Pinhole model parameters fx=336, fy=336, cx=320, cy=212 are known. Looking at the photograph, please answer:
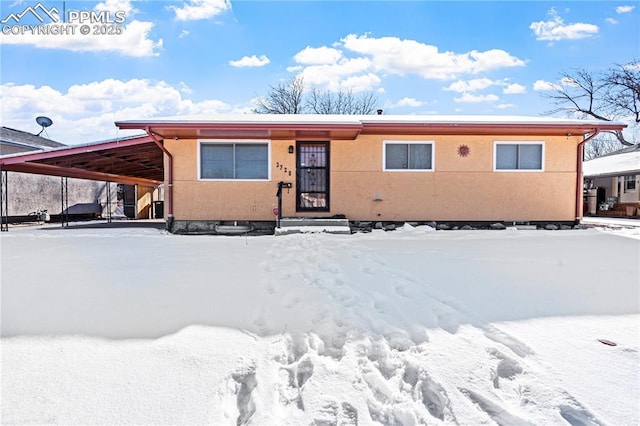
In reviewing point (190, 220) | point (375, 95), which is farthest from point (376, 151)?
point (375, 95)

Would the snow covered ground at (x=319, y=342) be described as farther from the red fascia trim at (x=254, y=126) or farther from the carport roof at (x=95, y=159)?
the carport roof at (x=95, y=159)

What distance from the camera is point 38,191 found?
13.9 m

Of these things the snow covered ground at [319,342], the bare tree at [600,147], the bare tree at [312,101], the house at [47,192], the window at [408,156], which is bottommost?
the snow covered ground at [319,342]

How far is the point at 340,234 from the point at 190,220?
12.4 feet

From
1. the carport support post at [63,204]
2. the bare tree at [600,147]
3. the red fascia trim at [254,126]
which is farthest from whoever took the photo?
the bare tree at [600,147]

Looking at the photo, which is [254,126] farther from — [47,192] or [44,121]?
[44,121]

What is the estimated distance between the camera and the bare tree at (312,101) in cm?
2769

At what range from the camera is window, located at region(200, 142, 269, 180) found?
8359 mm

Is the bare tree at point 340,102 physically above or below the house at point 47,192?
above

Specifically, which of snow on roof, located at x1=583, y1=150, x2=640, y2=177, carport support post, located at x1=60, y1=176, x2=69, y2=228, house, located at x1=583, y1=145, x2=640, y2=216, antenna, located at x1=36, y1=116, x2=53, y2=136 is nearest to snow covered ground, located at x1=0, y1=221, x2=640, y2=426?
carport support post, located at x1=60, y1=176, x2=69, y2=228

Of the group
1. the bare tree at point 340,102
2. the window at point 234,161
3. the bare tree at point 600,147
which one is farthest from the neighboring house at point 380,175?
the bare tree at point 600,147

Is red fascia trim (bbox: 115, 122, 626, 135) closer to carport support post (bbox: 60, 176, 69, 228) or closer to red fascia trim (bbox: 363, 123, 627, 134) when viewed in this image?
red fascia trim (bbox: 363, 123, 627, 134)

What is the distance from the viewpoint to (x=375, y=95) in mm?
28391

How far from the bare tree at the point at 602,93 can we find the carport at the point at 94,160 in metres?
30.6
